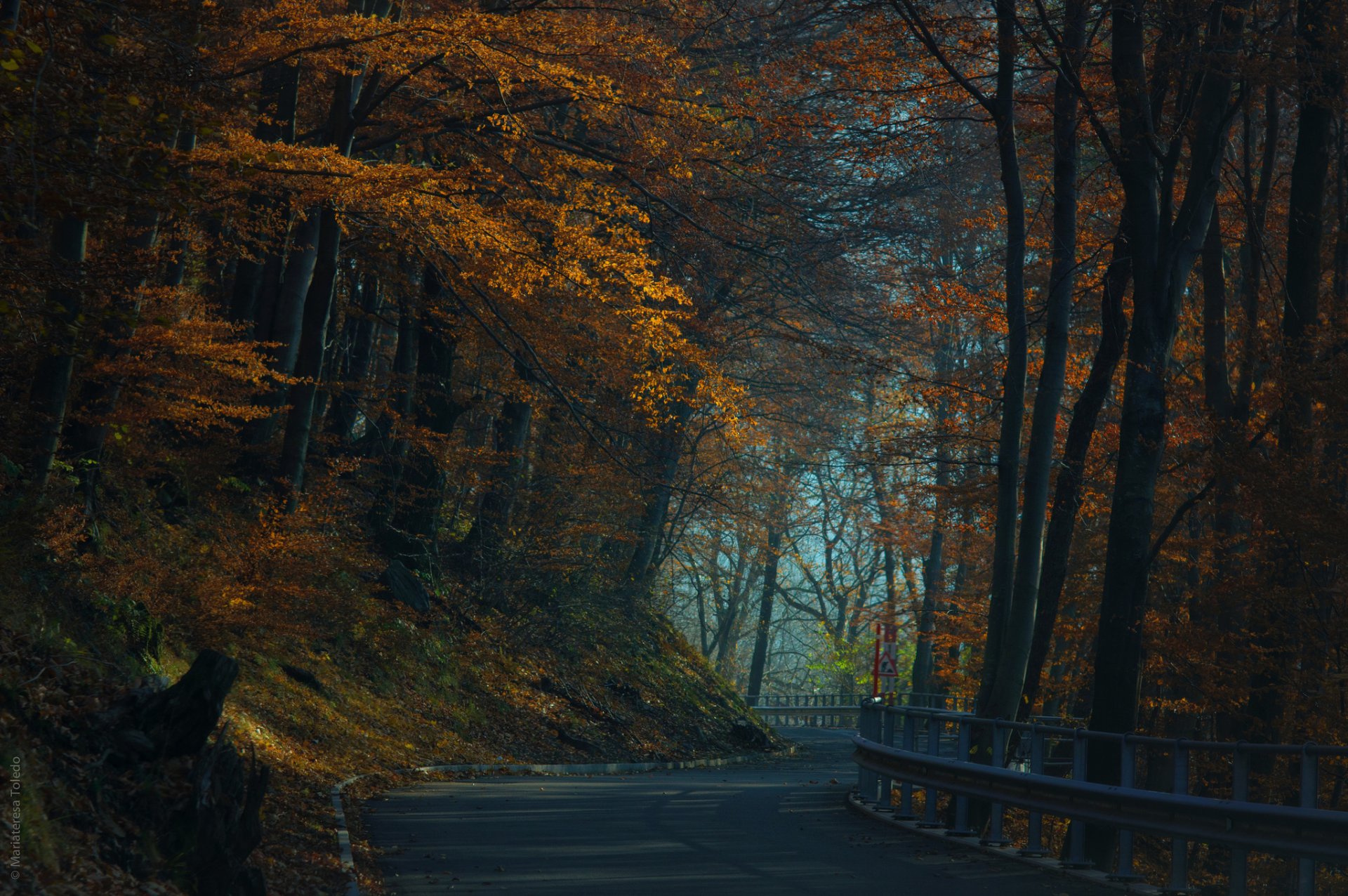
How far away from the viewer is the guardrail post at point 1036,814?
403 inches

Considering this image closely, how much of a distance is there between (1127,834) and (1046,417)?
8.16 metres

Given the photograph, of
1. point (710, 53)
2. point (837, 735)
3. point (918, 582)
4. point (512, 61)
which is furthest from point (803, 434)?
point (512, 61)


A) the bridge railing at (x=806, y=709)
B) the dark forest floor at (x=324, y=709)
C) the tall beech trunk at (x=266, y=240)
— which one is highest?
the tall beech trunk at (x=266, y=240)

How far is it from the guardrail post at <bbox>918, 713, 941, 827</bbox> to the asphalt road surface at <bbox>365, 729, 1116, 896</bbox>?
369 millimetres

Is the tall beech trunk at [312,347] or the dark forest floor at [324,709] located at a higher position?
the tall beech trunk at [312,347]

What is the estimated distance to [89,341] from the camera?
41.3 feet

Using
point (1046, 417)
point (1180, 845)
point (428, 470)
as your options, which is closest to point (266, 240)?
point (428, 470)

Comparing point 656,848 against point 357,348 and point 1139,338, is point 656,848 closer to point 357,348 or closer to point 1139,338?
point 1139,338

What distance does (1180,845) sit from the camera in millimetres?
8352

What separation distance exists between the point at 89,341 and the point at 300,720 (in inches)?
222

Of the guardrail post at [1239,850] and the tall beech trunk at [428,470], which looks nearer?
the guardrail post at [1239,850]

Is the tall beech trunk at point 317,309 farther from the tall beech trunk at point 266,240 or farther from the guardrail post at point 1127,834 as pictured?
the guardrail post at point 1127,834

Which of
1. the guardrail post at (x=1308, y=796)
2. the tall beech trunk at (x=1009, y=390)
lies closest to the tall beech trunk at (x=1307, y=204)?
the tall beech trunk at (x=1009, y=390)

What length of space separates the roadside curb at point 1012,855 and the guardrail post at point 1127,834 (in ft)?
0.31
